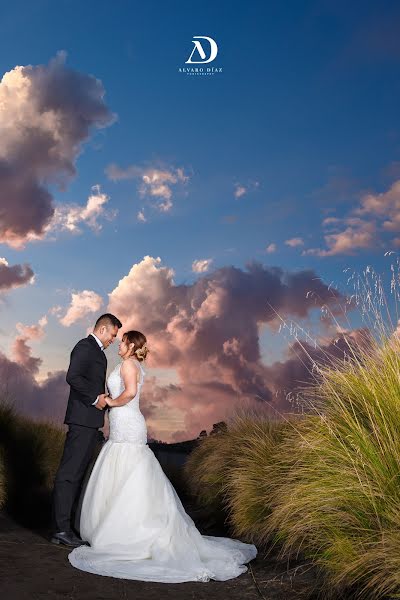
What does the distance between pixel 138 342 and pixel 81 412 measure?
104 centimetres

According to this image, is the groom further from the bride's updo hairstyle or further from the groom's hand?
the bride's updo hairstyle

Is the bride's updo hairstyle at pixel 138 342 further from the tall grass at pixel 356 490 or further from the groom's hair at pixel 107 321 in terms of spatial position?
the tall grass at pixel 356 490

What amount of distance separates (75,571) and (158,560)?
0.75 meters

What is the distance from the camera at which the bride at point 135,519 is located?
18.7 ft

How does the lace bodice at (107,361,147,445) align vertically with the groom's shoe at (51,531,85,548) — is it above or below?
above

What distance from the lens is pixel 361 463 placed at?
5.00m

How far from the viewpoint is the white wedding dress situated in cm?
569

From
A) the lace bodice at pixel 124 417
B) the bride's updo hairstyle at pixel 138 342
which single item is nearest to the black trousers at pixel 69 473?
the lace bodice at pixel 124 417

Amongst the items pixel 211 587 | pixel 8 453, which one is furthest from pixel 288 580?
pixel 8 453

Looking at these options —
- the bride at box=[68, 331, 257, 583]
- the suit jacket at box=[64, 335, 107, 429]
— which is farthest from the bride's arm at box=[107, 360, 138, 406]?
the suit jacket at box=[64, 335, 107, 429]

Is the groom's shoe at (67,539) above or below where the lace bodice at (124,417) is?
below

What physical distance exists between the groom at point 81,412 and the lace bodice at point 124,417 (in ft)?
0.68

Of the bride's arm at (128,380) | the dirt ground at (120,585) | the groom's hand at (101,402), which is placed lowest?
the dirt ground at (120,585)

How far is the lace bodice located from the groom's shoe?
1050mm
